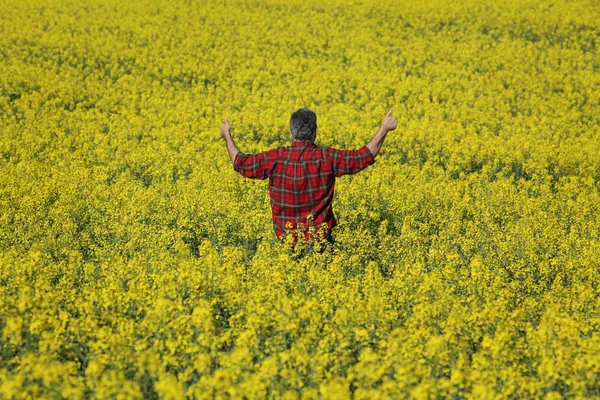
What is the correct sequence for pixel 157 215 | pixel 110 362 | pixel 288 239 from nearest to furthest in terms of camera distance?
pixel 110 362 → pixel 288 239 → pixel 157 215

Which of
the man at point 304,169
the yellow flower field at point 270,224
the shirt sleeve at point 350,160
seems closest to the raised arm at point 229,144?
the man at point 304,169

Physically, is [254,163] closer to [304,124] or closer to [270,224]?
[304,124]

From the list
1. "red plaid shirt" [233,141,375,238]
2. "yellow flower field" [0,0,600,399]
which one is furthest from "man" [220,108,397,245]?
"yellow flower field" [0,0,600,399]

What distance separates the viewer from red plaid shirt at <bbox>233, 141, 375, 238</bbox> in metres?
5.95

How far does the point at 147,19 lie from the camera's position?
82.9ft

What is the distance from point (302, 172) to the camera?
6.02 m

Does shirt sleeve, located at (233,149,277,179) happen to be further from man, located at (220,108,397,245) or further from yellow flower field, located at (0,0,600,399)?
yellow flower field, located at (0,0,600,399)

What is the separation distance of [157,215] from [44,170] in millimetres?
3556

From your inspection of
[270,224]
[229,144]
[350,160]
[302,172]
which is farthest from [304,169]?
[270,224]

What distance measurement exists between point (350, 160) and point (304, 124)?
1.77ft

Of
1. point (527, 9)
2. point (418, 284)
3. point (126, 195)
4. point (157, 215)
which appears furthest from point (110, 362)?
point (527, 9)

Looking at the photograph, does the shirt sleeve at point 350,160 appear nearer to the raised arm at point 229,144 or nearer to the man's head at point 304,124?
the man's head at point 304,124

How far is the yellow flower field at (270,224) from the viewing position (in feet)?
15.8

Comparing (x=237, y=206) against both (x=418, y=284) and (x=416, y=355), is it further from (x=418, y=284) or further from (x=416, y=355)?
(x=416, y=355)
